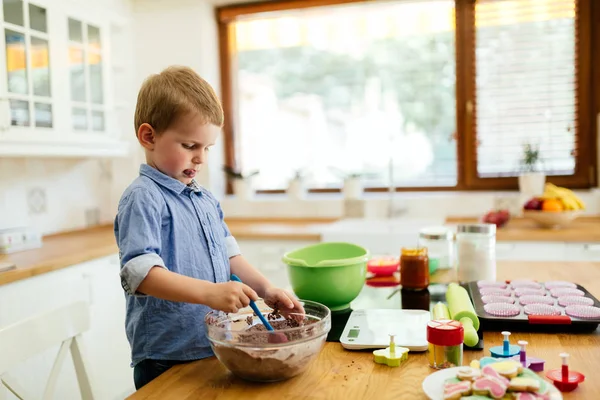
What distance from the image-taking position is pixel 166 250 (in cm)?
114

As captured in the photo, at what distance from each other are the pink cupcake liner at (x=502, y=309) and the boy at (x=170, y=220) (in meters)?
0.40

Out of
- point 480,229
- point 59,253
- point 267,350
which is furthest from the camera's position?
point 59,253

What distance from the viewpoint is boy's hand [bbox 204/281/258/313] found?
0.94 meters

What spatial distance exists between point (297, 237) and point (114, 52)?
1.46 m

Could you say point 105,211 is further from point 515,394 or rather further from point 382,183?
point 515,394

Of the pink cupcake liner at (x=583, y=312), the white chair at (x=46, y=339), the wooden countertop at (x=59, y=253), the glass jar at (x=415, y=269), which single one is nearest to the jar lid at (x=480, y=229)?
the glass jar at (x=415, y=269)

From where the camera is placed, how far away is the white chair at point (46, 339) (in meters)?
1.16

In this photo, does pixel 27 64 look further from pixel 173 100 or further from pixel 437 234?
pixel 437 234

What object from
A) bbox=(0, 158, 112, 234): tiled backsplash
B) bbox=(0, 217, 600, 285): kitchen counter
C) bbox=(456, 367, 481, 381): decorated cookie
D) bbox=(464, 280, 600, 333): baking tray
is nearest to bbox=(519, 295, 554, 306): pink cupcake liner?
bbox=(464, 280, 600, 333): baking tray

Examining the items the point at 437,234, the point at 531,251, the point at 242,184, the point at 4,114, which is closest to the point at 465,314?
the point at 437,234

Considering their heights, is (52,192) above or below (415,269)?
above

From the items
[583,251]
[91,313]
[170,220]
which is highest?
[170,220]

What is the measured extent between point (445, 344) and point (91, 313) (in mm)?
1847

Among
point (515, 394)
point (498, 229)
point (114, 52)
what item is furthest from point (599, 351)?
point (114, 52)
